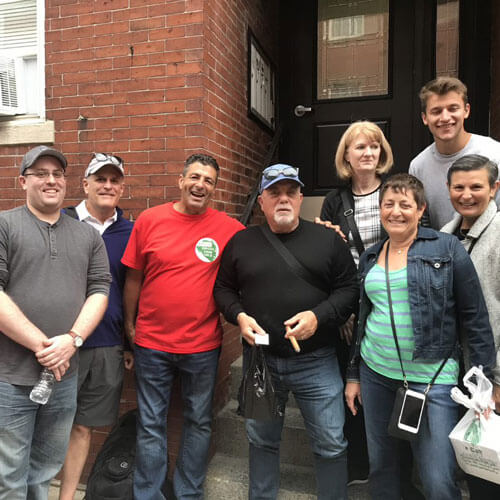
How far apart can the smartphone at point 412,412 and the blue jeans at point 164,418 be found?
3.82ft

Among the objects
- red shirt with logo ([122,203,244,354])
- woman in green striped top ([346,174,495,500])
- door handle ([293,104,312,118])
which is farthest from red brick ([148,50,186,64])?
door handle ([293,104,312,118])

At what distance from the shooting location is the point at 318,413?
235 cm

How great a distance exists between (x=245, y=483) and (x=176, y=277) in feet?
4.79

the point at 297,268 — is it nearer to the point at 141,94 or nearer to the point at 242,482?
the point at 242,482

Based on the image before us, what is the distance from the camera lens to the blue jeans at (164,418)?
2.62 meters

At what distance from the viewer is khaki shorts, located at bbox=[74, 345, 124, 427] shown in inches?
103

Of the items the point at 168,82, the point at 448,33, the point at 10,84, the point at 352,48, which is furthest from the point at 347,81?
the point at 10,84

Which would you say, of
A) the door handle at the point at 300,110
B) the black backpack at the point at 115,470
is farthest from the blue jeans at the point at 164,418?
the door handle at the point at 300,110

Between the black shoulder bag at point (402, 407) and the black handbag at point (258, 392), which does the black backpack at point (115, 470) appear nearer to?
the black handbag at point (258, 392)

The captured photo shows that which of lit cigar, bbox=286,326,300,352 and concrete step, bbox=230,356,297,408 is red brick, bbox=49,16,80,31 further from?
concrete step, bbox=230,356,297,408

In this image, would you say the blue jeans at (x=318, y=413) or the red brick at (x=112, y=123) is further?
the red brick at (x=112, y=123)

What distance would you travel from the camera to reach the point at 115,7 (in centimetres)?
320

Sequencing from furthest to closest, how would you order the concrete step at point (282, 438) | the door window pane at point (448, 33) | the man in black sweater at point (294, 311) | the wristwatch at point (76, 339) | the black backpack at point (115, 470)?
the door window pane at point (448, 33), the concrete step at point (282, 438), the black backpack at point (115, 470), the man in black sweater at point (294, 311), the wristwatch at point (76, 339)

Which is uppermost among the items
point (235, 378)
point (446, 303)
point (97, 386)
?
point (446, 303)
